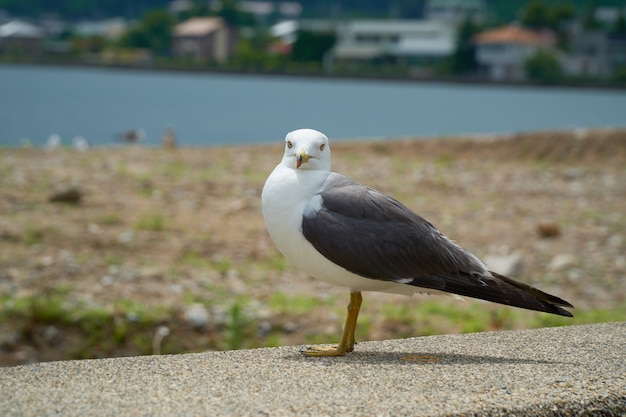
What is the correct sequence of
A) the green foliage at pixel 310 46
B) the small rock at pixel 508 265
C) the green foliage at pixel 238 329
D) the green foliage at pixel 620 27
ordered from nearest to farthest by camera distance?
the green foliage at pixel 238 329, the small rock at pixel 508 265, the green foliage at pixel 310 46, the green foliage at pixel 620 27

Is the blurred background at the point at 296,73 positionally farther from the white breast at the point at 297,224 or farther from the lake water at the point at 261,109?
the white breast at the point at 297,224

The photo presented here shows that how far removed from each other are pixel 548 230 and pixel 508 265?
1.30m

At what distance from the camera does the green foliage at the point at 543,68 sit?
151 feet

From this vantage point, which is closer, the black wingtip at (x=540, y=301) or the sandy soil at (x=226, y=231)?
the black wingtip at (x=540, y=301)

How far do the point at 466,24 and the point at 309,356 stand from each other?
5448 cm

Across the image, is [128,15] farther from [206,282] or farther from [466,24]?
[206,282]

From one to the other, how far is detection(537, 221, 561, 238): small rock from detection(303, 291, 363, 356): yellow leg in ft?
17.3

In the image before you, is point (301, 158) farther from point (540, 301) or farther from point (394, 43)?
point (394, 43)

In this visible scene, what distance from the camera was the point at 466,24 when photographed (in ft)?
183

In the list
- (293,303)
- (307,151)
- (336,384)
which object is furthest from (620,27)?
(336,384)

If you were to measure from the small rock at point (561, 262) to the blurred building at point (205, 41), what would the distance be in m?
47.7

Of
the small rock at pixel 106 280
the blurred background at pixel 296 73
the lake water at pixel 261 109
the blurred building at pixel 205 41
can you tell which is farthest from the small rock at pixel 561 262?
the blurred building at pixel 205 41

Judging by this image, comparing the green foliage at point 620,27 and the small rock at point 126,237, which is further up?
the small rock at point 126,237

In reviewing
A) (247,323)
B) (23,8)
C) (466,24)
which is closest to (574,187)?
(247,323)
